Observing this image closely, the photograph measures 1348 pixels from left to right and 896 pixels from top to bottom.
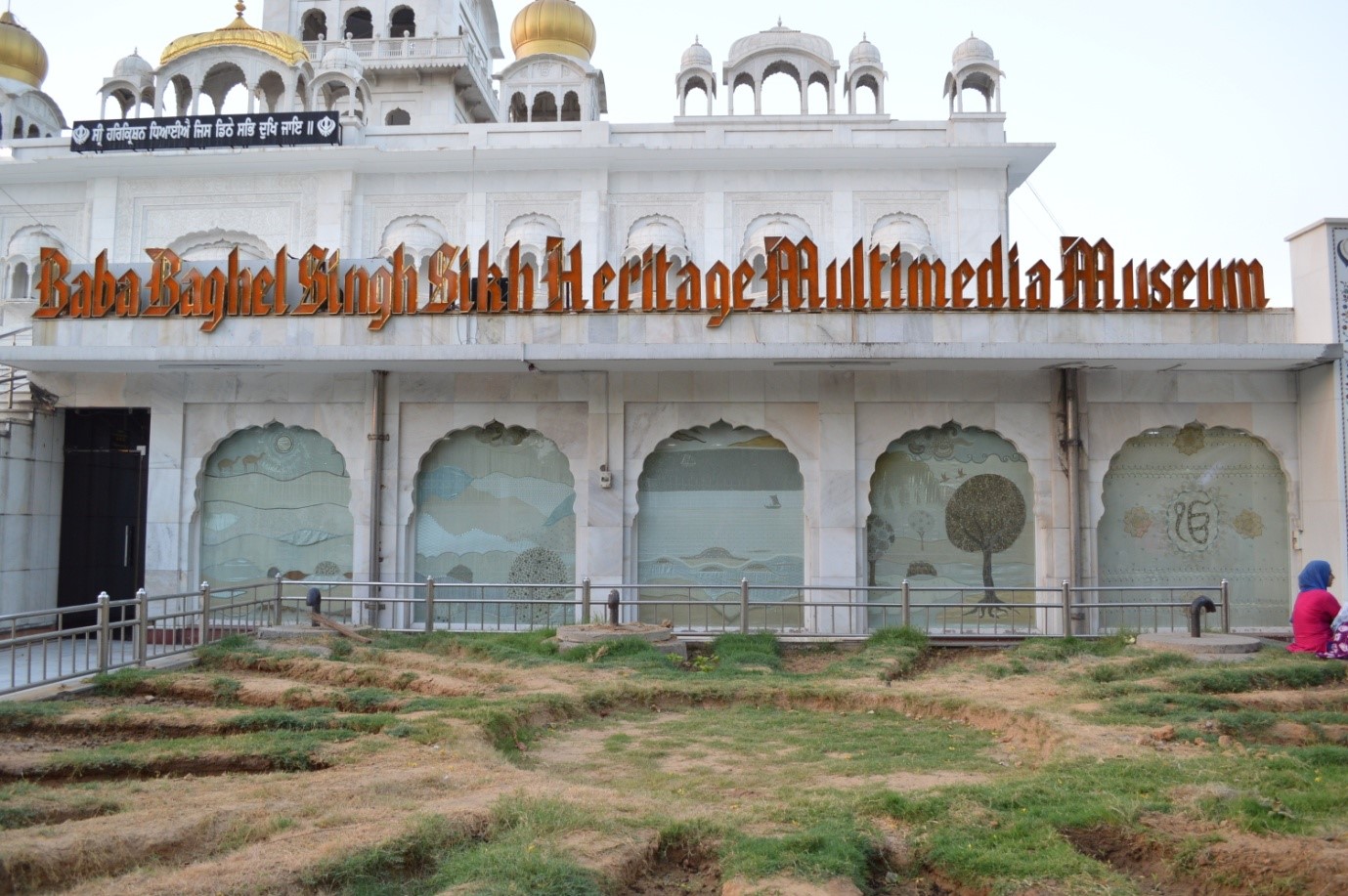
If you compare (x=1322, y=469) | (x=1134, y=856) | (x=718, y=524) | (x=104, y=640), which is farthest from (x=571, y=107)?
(x=1134, y=856)

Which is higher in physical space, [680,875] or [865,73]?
[865,73]

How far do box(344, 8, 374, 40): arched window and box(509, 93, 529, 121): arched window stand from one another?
9.16 m

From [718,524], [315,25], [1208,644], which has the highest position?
[315,25]

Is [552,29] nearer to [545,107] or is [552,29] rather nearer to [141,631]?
[545,107]

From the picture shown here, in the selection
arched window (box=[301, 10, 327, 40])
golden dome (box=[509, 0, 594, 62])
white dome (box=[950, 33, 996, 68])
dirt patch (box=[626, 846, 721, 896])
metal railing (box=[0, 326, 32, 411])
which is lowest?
dirt patch (box=[626, 846, 721, 896])

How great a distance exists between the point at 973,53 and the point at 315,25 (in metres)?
22.3

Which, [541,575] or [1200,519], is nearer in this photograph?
[1200,519]

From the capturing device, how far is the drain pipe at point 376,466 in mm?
17812

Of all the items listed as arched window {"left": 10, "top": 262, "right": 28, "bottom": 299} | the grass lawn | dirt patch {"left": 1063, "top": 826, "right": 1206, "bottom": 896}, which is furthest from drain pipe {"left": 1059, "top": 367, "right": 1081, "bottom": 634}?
arched window {"left": 10, "top": 262, "right": 28, "bottom": 299}

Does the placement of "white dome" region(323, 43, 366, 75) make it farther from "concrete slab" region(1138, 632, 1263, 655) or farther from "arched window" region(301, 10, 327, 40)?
"concrete slab" region(1138, 632, 1263, 655)

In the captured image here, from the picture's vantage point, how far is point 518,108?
30.7 m

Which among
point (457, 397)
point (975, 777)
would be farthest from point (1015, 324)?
point (975, 777)

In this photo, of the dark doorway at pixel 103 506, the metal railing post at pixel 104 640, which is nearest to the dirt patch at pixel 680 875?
the metal railing post at pixel 104 640

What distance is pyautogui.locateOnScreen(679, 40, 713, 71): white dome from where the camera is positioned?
1065 inches
